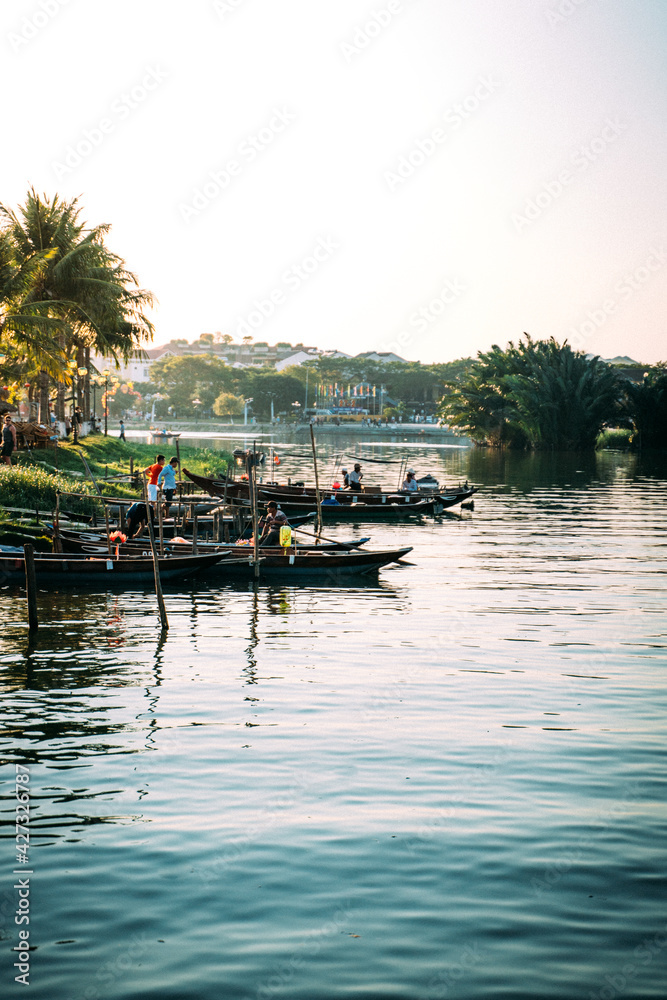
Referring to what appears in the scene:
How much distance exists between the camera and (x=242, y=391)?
16500cm

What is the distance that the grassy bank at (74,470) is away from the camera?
1233 inches

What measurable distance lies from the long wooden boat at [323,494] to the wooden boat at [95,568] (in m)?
15.0

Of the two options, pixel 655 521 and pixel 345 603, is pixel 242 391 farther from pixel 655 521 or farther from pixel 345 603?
pixel 345 603

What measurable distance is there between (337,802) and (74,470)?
3441 centimetres

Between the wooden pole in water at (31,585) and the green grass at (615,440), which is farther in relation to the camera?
the green grass at (615,440)

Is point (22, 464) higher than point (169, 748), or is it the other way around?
point (22, 464)

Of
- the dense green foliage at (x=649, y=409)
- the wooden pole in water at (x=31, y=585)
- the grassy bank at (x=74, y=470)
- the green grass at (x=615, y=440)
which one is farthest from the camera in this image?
the green grass at (x=615, y=440)

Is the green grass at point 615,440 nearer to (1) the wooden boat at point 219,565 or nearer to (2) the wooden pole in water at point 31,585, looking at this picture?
(1) the wooden boat at point 219,565

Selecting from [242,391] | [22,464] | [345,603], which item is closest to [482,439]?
[242,391]

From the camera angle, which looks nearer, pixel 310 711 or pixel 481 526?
pixel 310 711

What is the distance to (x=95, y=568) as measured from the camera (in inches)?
916

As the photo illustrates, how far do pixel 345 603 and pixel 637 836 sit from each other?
13347 millimetres

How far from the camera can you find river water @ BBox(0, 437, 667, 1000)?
24.1 feet

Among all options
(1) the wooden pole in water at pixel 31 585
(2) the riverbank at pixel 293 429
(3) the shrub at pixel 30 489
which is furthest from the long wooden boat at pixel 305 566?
(2) the riverbank at pixel 293 429
